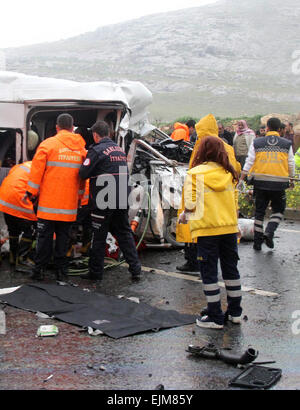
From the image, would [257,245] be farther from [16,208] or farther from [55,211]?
[16,208]

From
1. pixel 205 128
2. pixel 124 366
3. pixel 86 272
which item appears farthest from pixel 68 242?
pixel 124 366

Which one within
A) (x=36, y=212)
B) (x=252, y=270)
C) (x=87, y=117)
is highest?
(x=87, y=117)

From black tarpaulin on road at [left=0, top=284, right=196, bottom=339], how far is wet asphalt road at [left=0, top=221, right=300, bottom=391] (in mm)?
117

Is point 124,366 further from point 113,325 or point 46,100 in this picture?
point 46,100

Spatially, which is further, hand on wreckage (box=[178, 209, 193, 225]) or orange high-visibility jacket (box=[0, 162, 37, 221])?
orange high-visibility jacket (box=[0, 162, 37, 221])

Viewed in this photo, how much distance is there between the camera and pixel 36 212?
7.58 m

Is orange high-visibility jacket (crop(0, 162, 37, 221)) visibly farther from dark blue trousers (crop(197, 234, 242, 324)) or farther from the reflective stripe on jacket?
the reflective stripe on jacket

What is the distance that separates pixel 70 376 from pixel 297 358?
5.92 feet

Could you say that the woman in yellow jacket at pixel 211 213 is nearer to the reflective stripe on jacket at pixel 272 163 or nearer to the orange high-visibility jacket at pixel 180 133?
the reflective stripe on jacket at pixel 272 163

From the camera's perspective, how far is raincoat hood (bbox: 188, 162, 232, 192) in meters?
5.55

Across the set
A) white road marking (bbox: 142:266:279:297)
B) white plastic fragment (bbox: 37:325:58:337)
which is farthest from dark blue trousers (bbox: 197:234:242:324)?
white plastic fragment (bbox: 37:325:58:337)

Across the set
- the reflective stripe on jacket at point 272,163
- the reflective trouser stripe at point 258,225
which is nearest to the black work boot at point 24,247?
the reflective trouser stripe at point 258,225

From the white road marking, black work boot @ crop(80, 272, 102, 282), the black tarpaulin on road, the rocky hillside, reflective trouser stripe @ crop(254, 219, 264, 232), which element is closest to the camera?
the black tarpaulin on road

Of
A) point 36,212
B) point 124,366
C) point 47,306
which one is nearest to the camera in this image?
point 124,366
